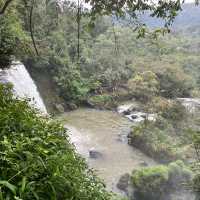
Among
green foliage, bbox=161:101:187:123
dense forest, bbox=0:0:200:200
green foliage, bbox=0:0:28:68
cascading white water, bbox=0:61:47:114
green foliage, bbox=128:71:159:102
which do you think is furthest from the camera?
green foliage, bbox=128:71:159:102

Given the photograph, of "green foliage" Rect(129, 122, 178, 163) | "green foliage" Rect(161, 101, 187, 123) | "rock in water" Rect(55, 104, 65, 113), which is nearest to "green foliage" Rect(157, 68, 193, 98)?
"green foliage" Rect(161, 101, 187, 123)

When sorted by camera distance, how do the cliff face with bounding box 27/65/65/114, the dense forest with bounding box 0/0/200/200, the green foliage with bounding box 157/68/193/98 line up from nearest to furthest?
the dense forest with bounding box 0/0/200/200, the cliff face with bounding box 27/65/65/114, the green foliage with bounding box 157/68/193/98

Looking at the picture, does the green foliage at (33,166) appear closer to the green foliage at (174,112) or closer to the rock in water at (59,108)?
the rock in water at (59,108)

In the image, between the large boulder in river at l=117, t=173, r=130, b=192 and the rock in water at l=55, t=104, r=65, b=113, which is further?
the rock in water at l=55, t=104, r=65, b=113

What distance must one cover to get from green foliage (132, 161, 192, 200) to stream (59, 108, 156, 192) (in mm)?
718

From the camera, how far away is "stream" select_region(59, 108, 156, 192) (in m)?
14.0

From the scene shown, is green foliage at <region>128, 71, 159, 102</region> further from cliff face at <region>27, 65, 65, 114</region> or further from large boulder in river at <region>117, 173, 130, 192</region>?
large boulder in river at <region>117, 173, 130, 192</region>

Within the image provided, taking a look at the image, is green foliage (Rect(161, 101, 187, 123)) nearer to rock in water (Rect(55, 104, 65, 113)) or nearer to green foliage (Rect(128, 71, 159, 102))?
green foliage (Rect(128, 71, 159, 102))

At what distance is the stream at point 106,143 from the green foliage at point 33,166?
7.84 metres

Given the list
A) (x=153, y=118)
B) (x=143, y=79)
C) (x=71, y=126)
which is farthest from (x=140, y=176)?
(x=143, y=79)

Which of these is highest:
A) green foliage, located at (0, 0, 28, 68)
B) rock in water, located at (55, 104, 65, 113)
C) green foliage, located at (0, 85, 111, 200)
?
green foliage, located at (0, 0, 28, 68)

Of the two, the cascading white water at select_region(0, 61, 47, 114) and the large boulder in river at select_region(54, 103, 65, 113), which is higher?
the cascading white water at select_region(0, 61, 47, 114)

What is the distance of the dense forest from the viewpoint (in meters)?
3.81

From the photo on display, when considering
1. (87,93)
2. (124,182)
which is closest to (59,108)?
(87,93)
